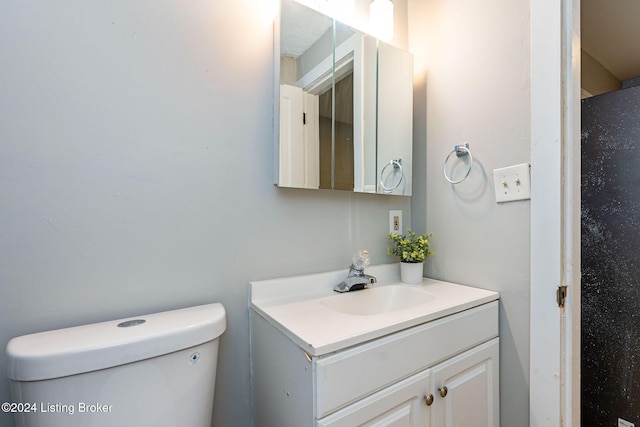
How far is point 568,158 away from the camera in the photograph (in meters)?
0.89

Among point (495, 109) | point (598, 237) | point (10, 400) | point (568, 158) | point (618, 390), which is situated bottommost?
point (618, 390)

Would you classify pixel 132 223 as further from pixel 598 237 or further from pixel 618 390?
pixel 618 390

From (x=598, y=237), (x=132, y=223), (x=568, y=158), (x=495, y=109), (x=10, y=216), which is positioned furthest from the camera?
(x=598, y=237)

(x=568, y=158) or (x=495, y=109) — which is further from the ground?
(x=495, y=109)

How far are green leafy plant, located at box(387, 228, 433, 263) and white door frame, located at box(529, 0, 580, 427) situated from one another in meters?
0.38

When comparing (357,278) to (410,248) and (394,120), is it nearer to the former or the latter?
(410,248)

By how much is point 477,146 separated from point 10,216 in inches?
55.1

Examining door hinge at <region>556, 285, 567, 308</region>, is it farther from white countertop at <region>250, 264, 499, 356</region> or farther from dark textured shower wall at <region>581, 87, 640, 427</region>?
dark textured shower wall at <region>581, 87, 640, 427</region>

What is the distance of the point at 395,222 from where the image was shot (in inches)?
51.5

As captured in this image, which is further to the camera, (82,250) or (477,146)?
(477,146)

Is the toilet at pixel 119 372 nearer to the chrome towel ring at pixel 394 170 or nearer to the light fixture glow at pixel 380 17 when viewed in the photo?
the chrome towel ring at pixel 394 170

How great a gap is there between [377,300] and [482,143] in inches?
27.9

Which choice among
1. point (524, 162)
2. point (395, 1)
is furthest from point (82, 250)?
point (395, 1)

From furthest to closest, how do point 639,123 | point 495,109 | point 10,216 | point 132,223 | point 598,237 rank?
1. point 598,237
2. point 639,123
3. point 495,109
4. point 132,223
5. point 10,216
